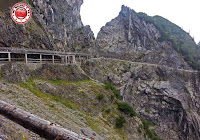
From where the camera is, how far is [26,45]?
2472 centimetres

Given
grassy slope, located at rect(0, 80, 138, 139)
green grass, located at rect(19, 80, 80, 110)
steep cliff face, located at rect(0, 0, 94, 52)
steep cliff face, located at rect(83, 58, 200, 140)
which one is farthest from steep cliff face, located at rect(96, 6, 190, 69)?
green grass, located at rect(19, 80, 80, 110)

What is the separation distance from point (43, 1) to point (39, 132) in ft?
145

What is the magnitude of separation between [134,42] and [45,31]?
54876mm

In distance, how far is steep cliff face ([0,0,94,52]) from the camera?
73.8 ft

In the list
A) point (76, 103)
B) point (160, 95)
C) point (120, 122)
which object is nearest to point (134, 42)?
point (160, 95)

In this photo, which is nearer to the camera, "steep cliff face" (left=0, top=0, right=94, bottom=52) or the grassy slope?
the grassy slope

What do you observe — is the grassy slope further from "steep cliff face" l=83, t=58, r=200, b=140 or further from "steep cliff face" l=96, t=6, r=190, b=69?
"steep cliff face" l=96, t=6, r=190, b=69

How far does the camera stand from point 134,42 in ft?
244

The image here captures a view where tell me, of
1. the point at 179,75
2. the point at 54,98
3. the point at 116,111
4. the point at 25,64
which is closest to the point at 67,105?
the point at 54,98

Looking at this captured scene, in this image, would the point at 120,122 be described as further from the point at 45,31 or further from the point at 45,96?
the point at 45,31

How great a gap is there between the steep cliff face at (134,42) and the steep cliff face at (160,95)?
465 inches

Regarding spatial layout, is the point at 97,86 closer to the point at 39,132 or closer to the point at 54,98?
the point at 54,98

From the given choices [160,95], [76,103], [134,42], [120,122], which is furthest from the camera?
[134,42]

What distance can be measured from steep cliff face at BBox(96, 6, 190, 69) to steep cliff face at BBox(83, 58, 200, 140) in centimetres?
1182
